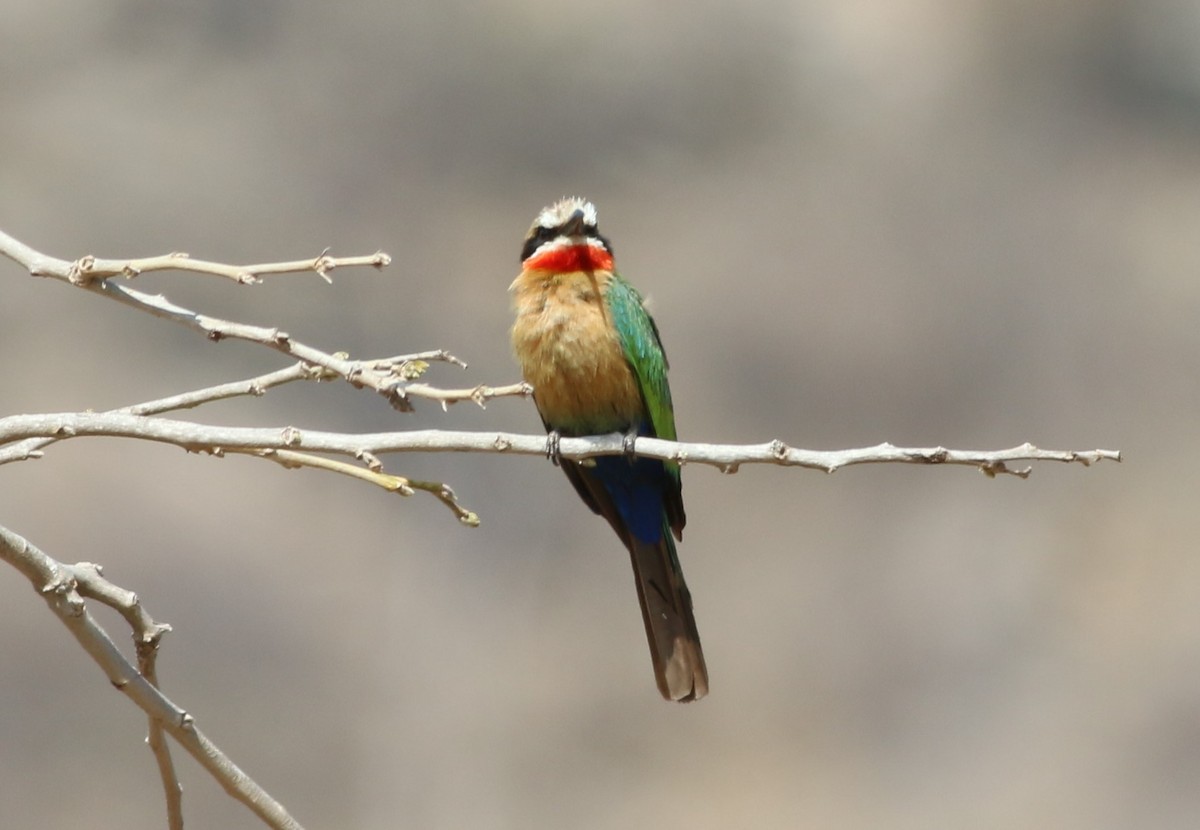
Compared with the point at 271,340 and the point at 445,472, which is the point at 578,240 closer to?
the point at 271,340

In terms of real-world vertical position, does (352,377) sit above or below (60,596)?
above

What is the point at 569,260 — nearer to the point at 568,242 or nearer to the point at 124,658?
the point at 568,242

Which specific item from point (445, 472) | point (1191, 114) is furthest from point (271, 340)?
point (1191, 114)

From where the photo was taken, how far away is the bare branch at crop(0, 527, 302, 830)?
1.25 meters

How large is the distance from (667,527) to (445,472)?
7.82ft

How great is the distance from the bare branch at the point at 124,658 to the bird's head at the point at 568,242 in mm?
1338

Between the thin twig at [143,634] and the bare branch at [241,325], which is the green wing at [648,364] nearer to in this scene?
the bare branch at [241,325]

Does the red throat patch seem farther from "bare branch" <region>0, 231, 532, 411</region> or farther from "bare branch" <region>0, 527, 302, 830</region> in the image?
"bare branch" <region>0, 527, 302, 830</region>

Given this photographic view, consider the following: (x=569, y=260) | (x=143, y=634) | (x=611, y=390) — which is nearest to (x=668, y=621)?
(x=611, y=390)

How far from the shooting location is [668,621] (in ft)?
8.12

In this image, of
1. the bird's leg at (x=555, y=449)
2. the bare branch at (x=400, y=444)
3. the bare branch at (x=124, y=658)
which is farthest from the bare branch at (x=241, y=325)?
the bird's leg at (x=555, y=449)

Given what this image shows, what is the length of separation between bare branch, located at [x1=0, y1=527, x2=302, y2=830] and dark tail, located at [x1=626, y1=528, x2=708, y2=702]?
3.95ft

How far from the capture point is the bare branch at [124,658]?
4.11 ft

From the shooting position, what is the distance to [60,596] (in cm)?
128
